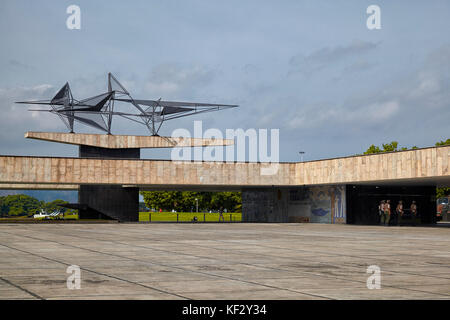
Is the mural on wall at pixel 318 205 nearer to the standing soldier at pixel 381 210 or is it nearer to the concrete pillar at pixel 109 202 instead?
the standing soldier at pixel 381 210

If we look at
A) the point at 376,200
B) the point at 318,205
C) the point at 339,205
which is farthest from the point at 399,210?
the point at 318,205

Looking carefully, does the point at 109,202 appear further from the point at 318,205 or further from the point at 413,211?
the point at 413,211

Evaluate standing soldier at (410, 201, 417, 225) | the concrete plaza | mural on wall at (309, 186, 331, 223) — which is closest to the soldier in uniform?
standing soldier at (410, 201, 417, 225)

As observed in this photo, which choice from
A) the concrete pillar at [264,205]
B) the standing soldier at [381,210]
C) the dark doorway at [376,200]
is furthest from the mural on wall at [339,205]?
the concrete pillar at [264,205]

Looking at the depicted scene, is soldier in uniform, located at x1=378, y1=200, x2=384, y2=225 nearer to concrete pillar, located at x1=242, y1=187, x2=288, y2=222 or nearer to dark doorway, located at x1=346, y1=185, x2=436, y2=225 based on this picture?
dark doorway, located at x1=346, y1=185, x2=436, y2=225

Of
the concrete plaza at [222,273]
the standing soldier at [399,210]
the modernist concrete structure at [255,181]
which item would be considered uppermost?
the modernist concrete structure at [255,181]

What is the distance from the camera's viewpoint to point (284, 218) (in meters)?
53.2

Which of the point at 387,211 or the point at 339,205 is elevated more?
the point at 339,205

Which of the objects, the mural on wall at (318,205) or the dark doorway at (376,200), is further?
the mural on wall at (318,205)

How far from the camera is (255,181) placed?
1961 inches

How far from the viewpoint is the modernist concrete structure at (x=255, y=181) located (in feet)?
148

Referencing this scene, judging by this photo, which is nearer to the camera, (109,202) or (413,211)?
(413,211)

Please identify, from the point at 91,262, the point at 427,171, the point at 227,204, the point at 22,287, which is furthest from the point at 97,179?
the point at 227,204

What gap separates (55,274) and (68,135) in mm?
46518
